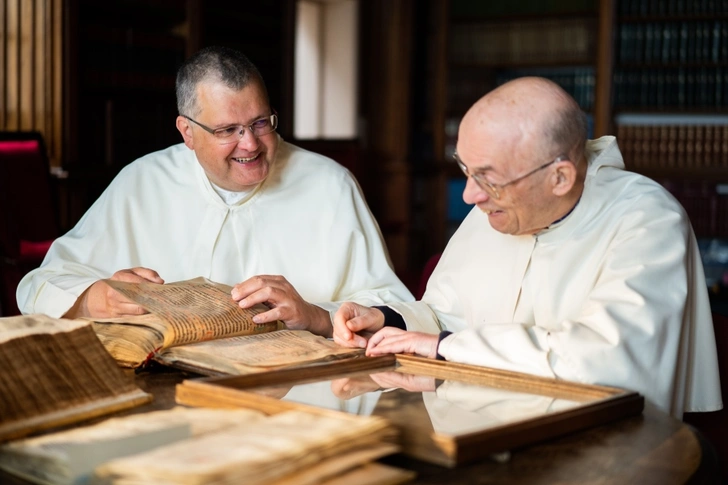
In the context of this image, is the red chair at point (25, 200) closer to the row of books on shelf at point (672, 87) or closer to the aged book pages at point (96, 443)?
the aged book pages at point (96, 443)

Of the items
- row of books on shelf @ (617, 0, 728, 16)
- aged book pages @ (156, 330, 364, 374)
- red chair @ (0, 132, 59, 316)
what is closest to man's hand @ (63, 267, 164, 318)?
aged book pages @ (156, 330, 364, 374)

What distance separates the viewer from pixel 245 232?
326 cm

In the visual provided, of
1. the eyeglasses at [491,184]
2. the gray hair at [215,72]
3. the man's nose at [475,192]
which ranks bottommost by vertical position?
the man's nose at [475,192]

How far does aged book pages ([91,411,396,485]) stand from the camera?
115 cm

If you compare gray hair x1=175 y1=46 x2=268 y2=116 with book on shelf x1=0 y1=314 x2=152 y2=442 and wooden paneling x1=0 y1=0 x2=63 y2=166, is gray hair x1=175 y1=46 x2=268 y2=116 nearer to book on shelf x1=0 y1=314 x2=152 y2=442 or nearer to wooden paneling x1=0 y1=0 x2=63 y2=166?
book on shelf x1=0 y1=314 x2=152 y2=442

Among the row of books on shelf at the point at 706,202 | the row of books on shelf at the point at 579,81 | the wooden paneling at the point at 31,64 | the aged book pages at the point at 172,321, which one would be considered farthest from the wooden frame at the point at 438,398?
the row of books on shelf at the point at 579,81

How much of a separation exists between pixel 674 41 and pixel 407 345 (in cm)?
683

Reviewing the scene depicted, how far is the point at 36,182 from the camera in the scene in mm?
5078

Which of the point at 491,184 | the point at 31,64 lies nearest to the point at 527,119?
the point at 491,184

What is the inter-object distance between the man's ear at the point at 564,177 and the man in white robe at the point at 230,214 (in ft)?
3.02

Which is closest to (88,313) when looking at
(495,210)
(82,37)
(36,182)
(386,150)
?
(495,210)

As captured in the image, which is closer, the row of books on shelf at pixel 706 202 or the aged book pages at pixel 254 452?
the aged book pages at pixel 254 452

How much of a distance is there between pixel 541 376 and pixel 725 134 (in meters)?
6.86

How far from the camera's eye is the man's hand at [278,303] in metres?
2.39
